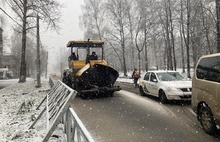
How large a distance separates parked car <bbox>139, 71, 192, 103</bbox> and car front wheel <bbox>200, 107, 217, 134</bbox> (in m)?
4.14

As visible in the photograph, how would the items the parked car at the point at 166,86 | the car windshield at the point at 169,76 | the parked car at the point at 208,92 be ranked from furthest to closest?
the car windshield at the point at 169,76 → the parked car at the point at 166,86 → the parked car at the point at 208,92

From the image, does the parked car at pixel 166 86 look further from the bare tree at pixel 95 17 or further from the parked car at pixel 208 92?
the bare tree at pixel 95 17

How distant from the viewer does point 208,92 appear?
22.6 ft

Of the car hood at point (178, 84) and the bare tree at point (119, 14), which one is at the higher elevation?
the bare tree at point (119, 14)

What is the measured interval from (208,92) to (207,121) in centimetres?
78

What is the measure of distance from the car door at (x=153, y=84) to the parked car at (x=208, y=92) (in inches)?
213

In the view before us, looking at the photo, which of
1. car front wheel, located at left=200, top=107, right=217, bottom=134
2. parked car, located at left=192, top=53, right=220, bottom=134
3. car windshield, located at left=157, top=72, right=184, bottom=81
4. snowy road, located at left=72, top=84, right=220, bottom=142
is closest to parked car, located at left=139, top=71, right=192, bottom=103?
car windshield, located at left=157, top=72, right=184, bottom=81

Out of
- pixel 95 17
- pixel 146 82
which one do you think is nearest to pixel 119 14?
pixel 95 17

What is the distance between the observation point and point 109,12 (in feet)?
147

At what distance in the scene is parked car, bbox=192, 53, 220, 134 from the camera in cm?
651

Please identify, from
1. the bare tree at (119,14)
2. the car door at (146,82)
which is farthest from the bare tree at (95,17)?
the car door at (146,82)

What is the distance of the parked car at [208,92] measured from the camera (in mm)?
6512

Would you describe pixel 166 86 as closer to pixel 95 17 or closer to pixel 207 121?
pixel 207 121

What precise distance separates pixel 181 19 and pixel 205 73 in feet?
99.2
